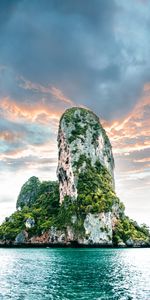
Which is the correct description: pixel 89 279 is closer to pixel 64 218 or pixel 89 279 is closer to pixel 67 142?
pixel 64 218

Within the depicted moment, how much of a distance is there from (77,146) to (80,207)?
30233 millimetres

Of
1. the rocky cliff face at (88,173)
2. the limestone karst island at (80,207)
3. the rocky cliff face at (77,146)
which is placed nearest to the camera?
the rocky cliff face at (88,173)

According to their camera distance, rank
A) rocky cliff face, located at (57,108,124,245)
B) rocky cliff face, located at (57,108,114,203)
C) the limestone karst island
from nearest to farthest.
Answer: rocky cliff face, located at (57,108,124,245) → the limestone karst island → rocky cliff face, located at (57,108,114,203)

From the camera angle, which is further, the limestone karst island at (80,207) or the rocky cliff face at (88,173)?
the limestone karst island at (80,207)

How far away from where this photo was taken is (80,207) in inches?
4764

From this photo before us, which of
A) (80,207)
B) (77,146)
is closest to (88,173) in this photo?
(77,146)

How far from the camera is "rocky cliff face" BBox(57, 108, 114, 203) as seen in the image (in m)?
137

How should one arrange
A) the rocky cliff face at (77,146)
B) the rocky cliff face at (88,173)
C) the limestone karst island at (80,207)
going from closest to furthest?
the rocky cliff face at (88,173) < the limestone karst island at (80,207) < the rocky cliff face at (77,146)

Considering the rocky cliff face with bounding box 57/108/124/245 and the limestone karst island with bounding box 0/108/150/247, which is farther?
the limestone karst island with bounding box 0/108/150/247

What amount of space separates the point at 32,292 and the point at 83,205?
292 feet

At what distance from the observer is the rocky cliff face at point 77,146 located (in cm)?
13700

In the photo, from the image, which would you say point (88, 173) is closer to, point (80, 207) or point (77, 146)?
point (77, 146)

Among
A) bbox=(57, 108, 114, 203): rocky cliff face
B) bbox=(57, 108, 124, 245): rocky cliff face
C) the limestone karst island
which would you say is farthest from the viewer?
bbox=(57, 108, 114, 203): rocky cliff face

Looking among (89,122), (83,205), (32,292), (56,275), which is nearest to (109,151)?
(89,122)
